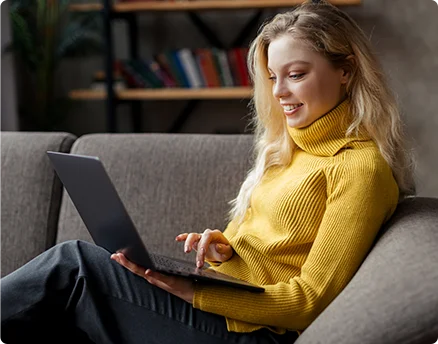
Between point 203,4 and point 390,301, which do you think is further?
point 203,4

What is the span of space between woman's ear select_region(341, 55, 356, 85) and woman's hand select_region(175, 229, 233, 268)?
0.41 metres

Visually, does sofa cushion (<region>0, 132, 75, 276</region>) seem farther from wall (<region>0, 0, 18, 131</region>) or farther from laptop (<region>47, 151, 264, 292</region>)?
wall (<region>0, 0, 18, 131</region>)

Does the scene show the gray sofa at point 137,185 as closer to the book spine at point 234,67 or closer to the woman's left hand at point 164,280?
the woman's left hand at point 164,280

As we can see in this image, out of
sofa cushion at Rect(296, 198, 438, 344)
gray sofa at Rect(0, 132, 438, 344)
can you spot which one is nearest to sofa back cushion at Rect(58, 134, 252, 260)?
gray sofa at Rect(0, 132, 438, 344)

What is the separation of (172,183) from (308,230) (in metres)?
0.57

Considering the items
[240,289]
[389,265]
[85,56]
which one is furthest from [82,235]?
[85,56]

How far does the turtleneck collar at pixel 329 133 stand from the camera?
1569 millimetres

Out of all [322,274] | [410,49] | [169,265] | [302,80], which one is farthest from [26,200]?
[410,49]

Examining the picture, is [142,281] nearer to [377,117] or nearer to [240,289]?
[240,289]

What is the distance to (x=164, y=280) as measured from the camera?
4.55ft

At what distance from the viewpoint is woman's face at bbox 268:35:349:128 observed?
1558 millimetres

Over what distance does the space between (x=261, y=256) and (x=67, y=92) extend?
2.91 m

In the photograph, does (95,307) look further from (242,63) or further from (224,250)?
(242,63)

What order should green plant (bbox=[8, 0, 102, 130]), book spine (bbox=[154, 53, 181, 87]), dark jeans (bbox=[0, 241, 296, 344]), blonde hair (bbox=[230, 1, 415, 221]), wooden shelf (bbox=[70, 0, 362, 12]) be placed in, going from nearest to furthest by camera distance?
dark jeans (bbox=[0, 241, 296, 344]) → blonde hair (bbox=[230, 1, 415, 221]) → wooden shelf (bbox=[70, 0, 362, 12]) → book spine (bbox=[154, 53, 181, 87]) → green plant (bbox=[8, 0, 102, 130])
